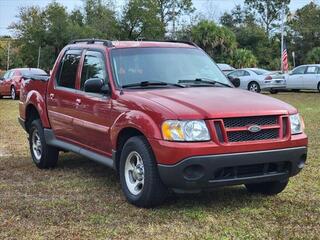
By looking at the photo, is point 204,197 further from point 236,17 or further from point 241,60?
point 236,17

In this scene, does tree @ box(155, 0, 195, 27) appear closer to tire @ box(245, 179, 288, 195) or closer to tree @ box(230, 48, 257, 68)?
tree @ box(230, 48, 257, 68)

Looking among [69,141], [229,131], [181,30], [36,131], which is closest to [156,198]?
[229,131]

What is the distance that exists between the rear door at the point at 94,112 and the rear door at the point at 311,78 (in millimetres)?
21663

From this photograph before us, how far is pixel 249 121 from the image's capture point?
554 centimetres

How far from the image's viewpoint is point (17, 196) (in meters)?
6.53

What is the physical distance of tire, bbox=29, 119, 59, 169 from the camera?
8.14 meters

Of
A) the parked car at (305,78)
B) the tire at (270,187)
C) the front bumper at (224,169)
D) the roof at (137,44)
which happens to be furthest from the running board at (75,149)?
the parked car at (305,78)

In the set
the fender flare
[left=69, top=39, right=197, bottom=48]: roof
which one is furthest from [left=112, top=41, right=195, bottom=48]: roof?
the fender flare

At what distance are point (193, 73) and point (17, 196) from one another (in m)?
2.51

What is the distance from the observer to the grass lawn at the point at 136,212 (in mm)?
5082

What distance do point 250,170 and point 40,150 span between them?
12.3 feet

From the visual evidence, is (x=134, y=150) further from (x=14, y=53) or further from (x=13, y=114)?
(x=14, y=53)

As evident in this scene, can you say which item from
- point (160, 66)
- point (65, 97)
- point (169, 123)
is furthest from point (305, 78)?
point (169, 123)

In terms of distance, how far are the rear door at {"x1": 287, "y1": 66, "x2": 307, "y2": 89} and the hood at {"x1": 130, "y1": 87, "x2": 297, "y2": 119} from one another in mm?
22476
